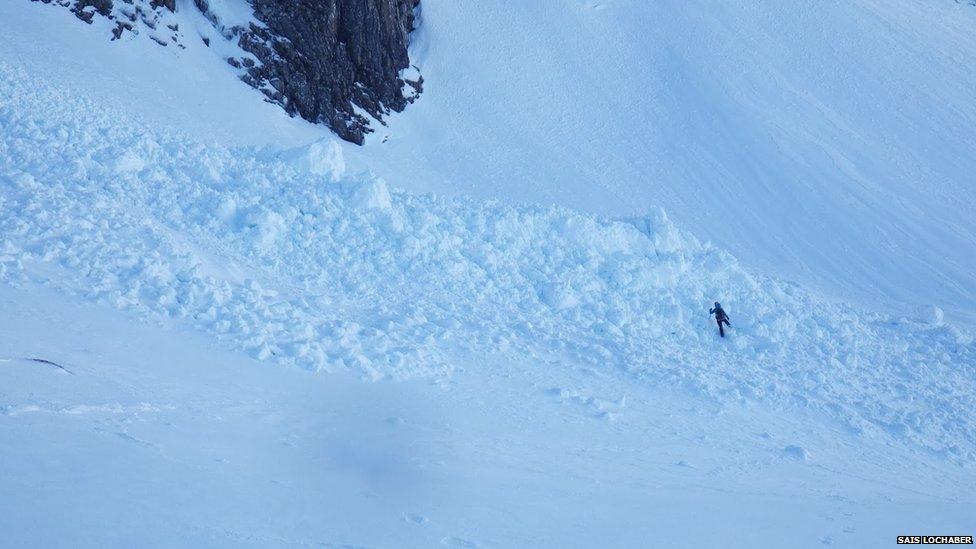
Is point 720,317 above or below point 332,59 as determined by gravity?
below

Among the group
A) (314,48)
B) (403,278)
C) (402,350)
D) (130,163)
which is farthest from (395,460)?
(314,48)

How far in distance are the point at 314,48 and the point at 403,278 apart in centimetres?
1111

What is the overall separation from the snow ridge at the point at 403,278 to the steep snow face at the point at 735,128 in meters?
4.64

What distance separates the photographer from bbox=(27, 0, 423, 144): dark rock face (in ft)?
60.6

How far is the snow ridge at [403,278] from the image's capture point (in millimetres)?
8656

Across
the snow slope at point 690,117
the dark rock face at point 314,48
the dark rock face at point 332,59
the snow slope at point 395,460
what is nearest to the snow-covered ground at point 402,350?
the snow slope at point 395,460

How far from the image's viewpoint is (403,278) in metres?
11.0

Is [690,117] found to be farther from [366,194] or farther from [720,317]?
[366,194]

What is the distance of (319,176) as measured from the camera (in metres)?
12.5

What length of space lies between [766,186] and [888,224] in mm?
3229

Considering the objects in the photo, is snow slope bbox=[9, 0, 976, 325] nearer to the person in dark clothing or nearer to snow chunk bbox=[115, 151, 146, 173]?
snow chunk bbox=[115, 151, 146, 173]

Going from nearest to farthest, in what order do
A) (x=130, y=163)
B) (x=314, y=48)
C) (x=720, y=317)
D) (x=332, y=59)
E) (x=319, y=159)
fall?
(x=130, y=163) < (x=720, y=317) < (x=319, y=159) < (x=314, y=48) < (x=332, y=59)

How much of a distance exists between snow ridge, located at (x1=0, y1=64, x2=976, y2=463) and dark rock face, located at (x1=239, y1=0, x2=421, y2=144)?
5.98 metres

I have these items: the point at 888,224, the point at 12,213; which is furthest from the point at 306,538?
the point at 888,224
